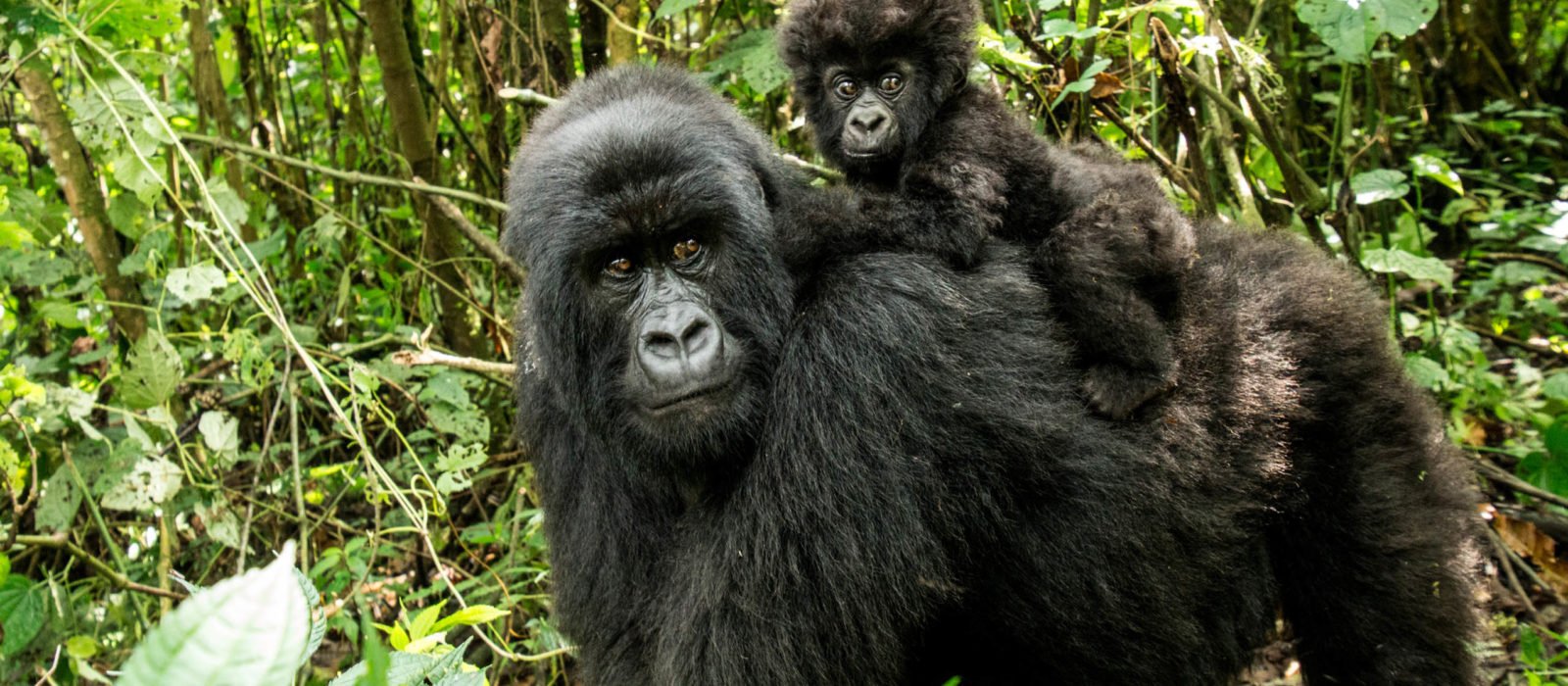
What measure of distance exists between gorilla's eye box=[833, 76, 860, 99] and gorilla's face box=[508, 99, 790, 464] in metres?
0.70

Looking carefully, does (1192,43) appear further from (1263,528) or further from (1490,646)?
(1490,646)

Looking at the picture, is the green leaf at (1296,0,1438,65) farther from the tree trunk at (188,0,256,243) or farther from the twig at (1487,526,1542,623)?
the tree trunk at (188,0,256,243)

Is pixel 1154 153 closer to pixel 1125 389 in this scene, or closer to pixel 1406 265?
pixel 1406 265

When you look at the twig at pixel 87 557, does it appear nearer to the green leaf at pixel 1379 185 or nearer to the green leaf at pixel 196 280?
the green leaf at pixel 196 280

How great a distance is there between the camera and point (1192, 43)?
345 cm

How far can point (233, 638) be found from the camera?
2.25 feet

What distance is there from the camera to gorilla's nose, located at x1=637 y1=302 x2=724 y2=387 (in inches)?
99.5

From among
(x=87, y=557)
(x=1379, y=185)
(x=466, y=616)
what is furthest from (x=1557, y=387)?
(x=87, y=557)

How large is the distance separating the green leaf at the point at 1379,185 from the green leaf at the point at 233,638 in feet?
12.7

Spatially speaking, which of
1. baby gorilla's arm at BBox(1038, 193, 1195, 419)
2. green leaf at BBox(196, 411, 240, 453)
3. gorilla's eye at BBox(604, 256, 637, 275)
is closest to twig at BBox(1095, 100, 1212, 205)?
baby gorilla's arm at BBox(1038, 193, 1195, 419)

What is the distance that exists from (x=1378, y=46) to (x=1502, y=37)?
1.16 meters

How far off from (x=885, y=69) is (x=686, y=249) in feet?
3.22

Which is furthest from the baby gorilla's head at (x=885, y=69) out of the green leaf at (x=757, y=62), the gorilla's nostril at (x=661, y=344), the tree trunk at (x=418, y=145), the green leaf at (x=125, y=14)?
the tree trunk at (x=418, y=145)

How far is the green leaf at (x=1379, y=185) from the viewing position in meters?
3.86
